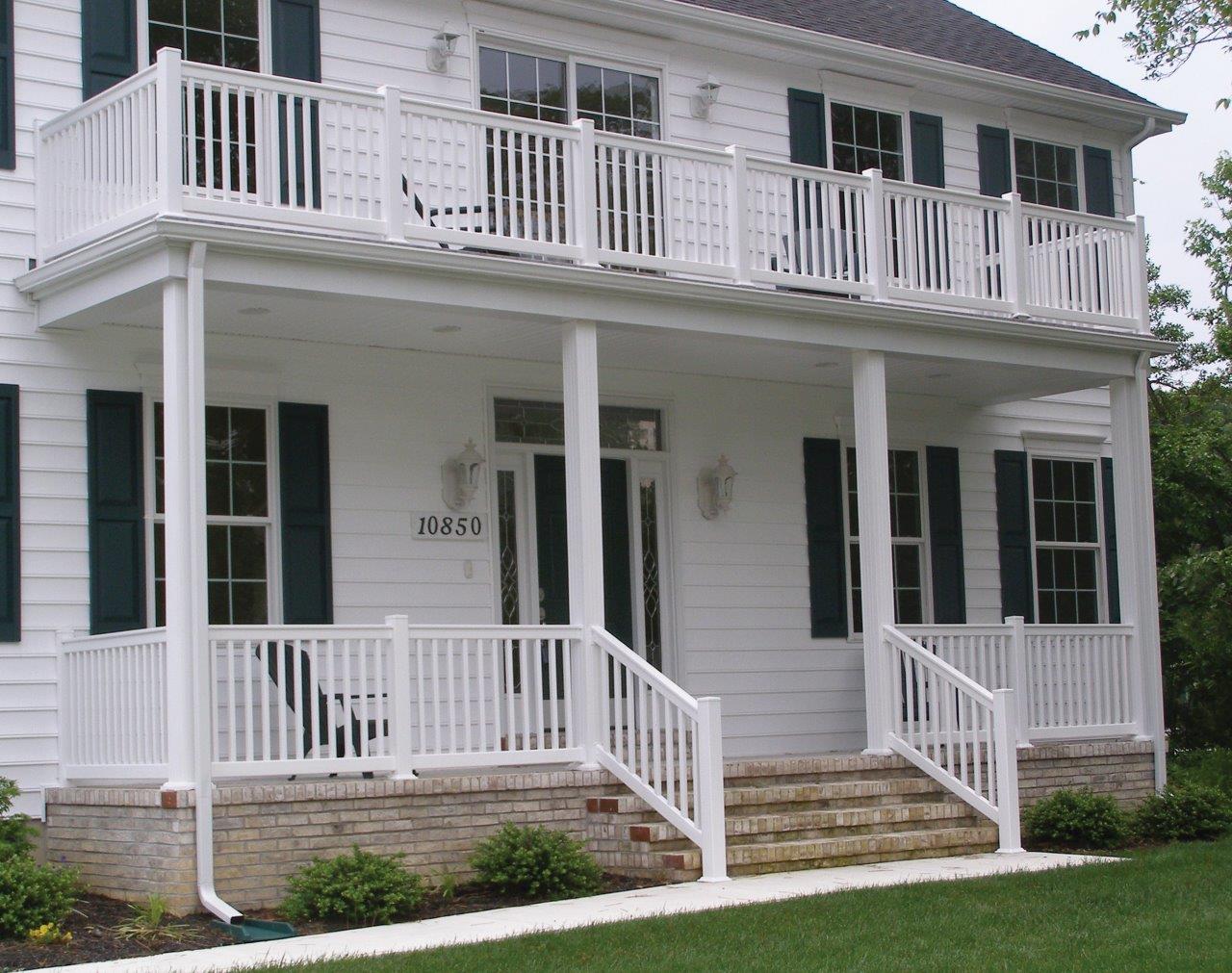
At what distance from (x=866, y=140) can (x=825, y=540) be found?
386cm

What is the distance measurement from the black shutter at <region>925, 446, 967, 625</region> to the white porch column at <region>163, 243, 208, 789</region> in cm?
797

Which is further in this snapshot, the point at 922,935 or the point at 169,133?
the point at 169,133

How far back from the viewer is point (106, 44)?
12.0 meters

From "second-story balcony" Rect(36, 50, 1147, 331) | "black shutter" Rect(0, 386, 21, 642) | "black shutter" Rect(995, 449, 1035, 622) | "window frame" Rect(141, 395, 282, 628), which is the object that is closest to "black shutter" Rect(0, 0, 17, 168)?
"second-story balcony" Rect(36, 50, 1147, 331)

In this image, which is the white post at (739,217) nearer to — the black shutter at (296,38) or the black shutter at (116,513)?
the black shutter at (296,38)

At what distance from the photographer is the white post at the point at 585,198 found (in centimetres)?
1221

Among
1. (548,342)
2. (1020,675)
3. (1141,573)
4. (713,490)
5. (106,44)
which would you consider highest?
(106,44)

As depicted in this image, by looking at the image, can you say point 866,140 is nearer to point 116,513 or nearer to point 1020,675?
point 1020,675

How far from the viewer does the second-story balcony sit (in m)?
10.8

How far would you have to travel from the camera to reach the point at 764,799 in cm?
1207

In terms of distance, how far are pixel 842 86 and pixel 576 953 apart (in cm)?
1009

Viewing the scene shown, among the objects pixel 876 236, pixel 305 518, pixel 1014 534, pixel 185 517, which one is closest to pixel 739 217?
pixel 876 236

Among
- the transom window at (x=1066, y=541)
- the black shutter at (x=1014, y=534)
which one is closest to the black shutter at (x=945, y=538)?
the black shutter at (x=1014, y=534)

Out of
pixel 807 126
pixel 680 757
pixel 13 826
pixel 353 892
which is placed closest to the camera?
pixel 353 892
